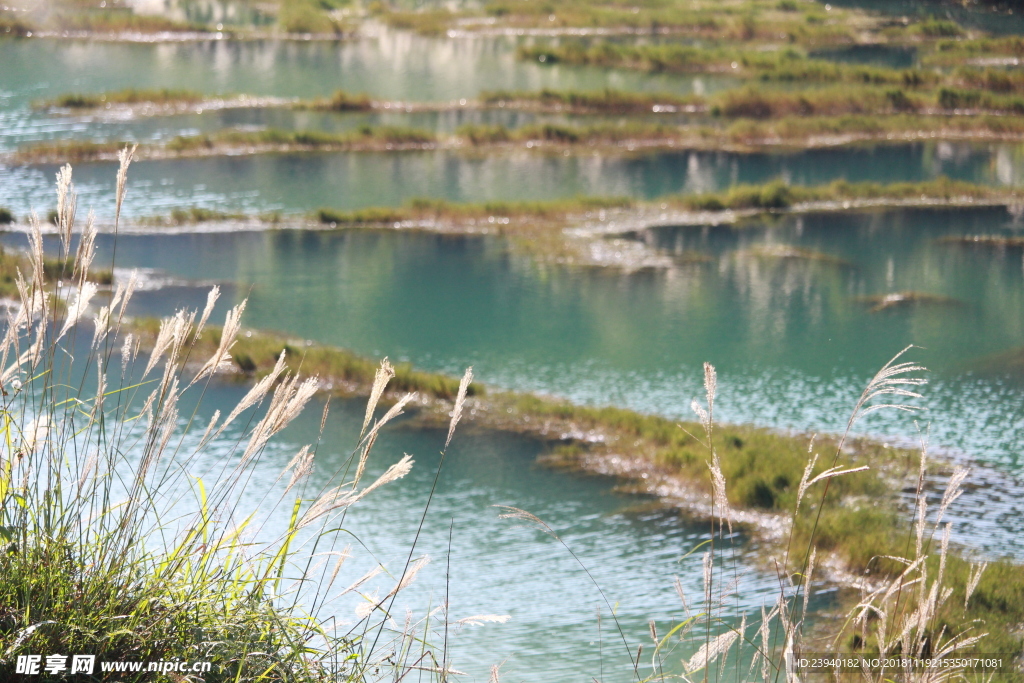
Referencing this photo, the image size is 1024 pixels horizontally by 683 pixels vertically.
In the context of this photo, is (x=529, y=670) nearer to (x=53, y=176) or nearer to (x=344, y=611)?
(x=344, y=611)

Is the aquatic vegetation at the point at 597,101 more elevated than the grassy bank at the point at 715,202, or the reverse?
the aquatic vegetation at the point at 597,101

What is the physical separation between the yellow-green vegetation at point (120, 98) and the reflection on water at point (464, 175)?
11.5ft

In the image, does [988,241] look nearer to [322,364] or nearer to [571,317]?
[571,317]

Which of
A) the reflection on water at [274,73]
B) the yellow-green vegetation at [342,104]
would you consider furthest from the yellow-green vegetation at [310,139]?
the yellow-green vegetation at [342,104]

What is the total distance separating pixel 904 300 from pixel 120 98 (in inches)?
507

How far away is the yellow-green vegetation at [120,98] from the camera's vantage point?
54.1ft

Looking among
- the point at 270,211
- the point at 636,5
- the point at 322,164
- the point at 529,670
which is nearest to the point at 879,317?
the point at 529,670

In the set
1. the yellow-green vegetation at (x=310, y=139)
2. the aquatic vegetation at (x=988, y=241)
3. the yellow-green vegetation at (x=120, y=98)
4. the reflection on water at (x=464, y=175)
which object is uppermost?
the yellow-green vegetation at (x=120, y=98)

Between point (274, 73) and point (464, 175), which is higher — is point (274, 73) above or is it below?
above

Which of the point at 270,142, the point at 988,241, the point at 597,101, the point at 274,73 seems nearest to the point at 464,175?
the point at 270,142

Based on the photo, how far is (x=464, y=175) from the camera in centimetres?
1323

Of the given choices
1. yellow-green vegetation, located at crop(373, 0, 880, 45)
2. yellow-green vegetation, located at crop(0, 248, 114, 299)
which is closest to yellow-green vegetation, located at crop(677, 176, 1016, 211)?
yellow-green vegetation, located at crop(0, 248, 114, 299)

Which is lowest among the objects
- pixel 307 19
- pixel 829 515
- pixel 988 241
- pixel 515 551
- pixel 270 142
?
pixel 515 551

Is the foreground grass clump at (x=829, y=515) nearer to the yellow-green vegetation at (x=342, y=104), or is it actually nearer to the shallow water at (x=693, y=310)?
the shallow water at (x=693, y=310)
